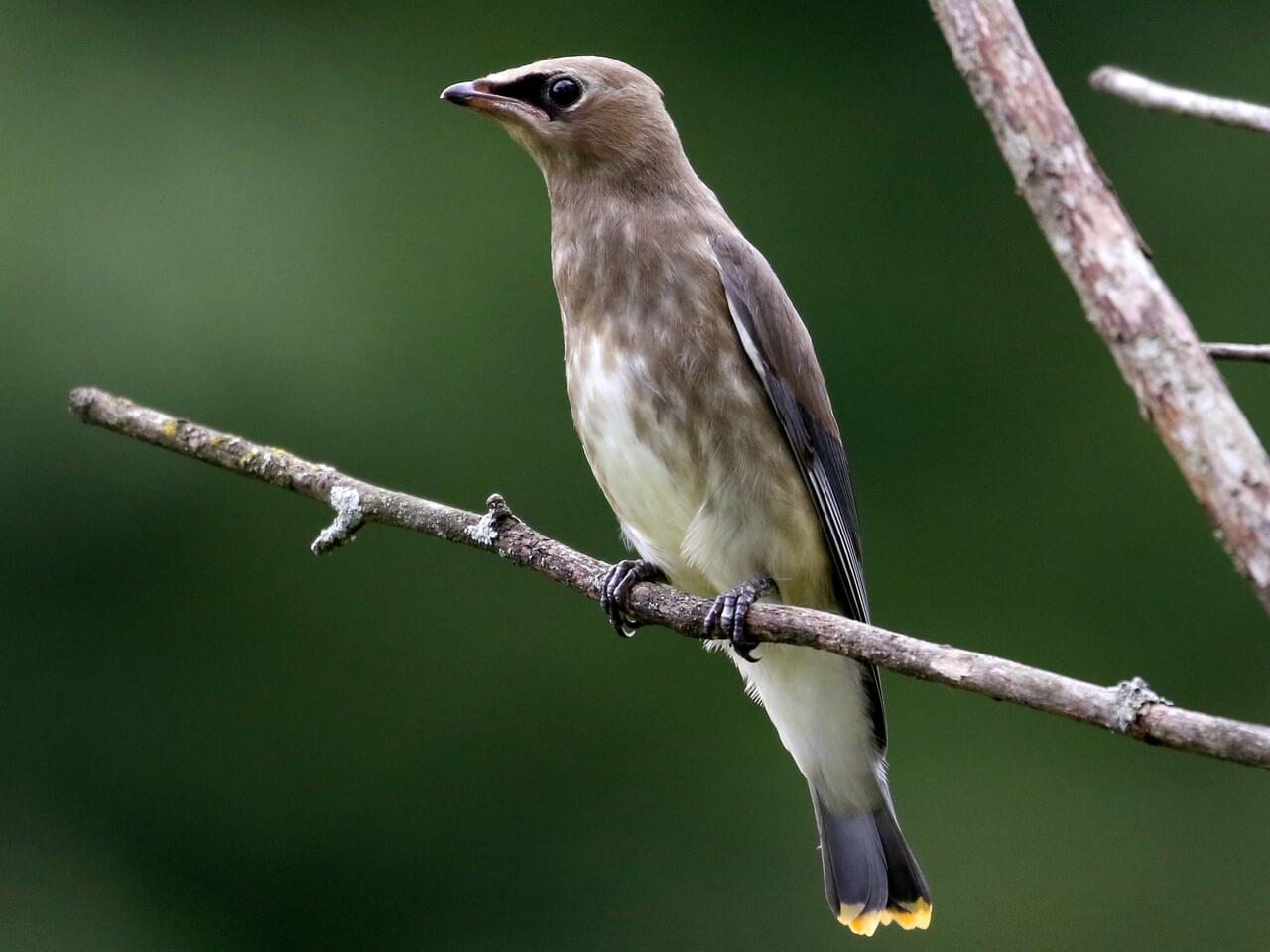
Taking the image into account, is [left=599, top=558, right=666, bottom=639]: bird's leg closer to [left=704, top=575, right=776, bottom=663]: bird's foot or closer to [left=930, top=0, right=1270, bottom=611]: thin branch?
[left=704, top=575, right=776, bottom=663]: bird's foot

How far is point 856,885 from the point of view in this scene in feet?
15.1

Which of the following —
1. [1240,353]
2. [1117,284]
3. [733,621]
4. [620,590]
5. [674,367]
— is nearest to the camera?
[1117,284]

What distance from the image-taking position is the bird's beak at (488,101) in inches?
164

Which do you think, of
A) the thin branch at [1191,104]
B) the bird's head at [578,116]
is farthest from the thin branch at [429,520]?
the bird's head at [578,116]

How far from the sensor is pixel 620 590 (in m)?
3.85

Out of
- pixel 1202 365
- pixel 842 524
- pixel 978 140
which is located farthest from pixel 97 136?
pixel 1202 365

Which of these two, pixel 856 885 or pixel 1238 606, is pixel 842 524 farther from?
pixel 1238 606

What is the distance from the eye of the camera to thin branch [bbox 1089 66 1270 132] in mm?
2520

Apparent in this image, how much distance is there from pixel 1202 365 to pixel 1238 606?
523cm

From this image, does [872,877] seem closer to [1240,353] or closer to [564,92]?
[564,92]

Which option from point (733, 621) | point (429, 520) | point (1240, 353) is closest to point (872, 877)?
point (733, 621)

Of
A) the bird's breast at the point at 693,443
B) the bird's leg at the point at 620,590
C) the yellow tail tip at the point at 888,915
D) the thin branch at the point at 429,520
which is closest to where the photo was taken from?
the thin branch at the point at 429,520

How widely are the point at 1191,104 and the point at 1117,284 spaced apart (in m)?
0.42

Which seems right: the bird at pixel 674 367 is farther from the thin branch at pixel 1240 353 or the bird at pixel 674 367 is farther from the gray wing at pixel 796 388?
the thin branch at pixel 1240 353
